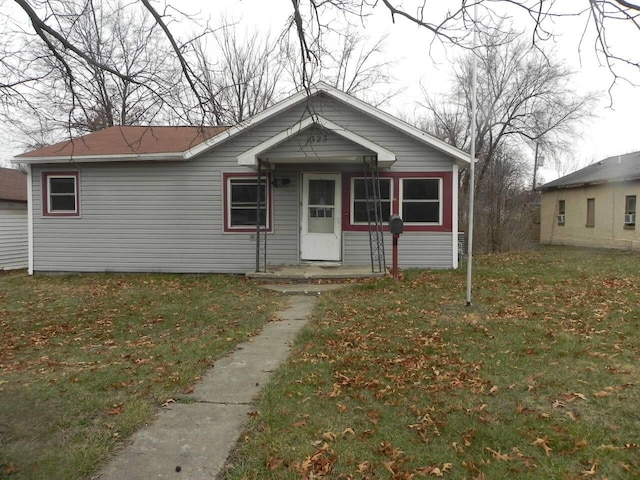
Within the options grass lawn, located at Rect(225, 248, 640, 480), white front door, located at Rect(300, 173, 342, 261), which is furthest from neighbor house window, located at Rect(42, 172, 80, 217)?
grass lawn, located at Rect(225, 248, 640, 480)

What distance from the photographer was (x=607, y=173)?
20.1 m

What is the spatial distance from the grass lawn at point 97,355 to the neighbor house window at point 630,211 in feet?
54.8

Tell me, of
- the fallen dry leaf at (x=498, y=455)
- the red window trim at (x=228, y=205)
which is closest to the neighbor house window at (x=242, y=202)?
the red window trim at (x=228, y=205)

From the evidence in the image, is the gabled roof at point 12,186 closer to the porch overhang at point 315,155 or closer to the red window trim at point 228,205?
the red window trim at point 228,205

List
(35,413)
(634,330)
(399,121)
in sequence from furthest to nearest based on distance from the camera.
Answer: (399,121), (634,330), (35,413)

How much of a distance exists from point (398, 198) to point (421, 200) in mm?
601

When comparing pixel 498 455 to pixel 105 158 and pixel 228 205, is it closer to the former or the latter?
pixel 228 205

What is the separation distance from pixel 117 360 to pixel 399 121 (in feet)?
27.5

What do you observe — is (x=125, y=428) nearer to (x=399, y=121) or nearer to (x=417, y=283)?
(x=417, y=283)

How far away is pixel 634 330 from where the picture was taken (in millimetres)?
5633

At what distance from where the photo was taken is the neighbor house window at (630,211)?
18047 millimetres

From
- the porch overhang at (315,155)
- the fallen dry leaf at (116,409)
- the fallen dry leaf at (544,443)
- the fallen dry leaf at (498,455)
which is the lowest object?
the fallen dry leaf at (116,409)

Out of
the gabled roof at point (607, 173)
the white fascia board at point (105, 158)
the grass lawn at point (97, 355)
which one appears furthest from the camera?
the gabled roof at point (607, 173)

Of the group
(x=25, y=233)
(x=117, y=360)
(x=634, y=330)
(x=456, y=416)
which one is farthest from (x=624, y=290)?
(x=25, y=233)
